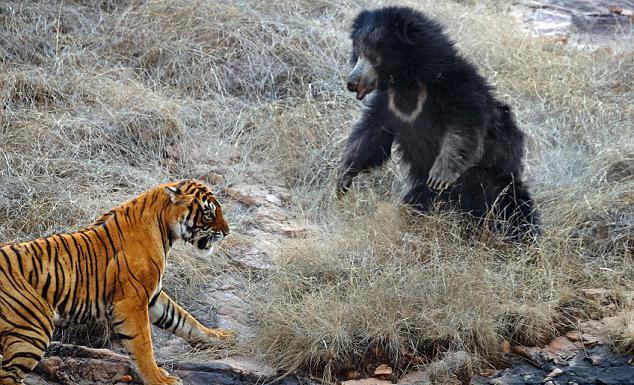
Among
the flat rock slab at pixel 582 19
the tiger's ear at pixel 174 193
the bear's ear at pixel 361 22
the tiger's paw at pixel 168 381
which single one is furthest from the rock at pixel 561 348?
the flat rock slab at pixel 582 19

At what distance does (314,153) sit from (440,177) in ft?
4.74

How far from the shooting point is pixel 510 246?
5988mm

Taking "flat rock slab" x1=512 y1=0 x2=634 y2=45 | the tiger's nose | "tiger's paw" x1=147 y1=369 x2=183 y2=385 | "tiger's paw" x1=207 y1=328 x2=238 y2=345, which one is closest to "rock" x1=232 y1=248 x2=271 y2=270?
"tiger's paw" x1=207 y1=328 x2=238 y2=345

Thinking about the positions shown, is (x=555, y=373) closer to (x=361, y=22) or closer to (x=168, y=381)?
(x=168, y=381)

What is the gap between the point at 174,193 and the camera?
4.64m

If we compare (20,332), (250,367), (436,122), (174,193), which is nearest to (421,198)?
(436,122)

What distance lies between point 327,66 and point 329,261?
10.0 ft

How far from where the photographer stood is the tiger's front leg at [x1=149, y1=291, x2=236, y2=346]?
4.85 metres

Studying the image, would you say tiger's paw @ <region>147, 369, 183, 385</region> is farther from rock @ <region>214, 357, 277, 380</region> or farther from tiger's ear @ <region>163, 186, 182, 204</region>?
tiger's ear @ <region>163, 186, 182, 204</region>

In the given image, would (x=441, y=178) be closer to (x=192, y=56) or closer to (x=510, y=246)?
(x=510, y=246)

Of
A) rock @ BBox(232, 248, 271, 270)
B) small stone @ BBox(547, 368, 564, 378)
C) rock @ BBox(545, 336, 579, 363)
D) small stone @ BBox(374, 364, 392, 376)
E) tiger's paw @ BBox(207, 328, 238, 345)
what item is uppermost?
rock @ BBox(545, 336, 579, 363)

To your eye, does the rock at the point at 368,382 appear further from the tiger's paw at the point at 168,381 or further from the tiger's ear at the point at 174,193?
the tiger's ear at the point at 174,193

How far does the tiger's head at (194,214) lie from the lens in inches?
184

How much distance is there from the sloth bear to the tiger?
1.86 metres
